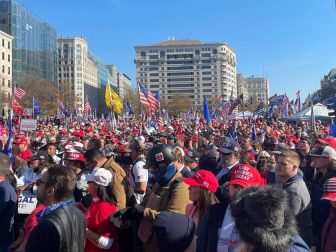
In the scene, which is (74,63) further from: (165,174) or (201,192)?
(201,192)

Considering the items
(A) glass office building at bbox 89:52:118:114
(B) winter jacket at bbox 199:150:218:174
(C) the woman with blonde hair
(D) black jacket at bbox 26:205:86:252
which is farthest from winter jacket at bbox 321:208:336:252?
(A) glass office building at bbox 89:52:118:114

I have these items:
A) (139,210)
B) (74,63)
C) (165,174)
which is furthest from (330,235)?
(74,63)

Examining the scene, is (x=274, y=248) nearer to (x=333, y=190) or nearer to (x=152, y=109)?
(x=333, y=190)

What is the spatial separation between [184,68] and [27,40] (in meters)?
91.8

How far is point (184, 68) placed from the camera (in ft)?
562

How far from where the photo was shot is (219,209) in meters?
3.22

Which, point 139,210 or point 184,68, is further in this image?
point 184,68

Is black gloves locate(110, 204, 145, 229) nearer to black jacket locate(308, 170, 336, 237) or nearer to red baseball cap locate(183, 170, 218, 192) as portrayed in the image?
red baseball cap locate(183, 170, 218, 192)

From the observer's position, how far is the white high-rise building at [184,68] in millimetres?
168750

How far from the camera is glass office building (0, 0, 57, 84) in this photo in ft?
268

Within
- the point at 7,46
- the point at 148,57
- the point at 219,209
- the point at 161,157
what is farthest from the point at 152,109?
the point at 148,57

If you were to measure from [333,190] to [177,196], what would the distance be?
4.84 feet

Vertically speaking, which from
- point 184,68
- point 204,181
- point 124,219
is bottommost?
point 124,219

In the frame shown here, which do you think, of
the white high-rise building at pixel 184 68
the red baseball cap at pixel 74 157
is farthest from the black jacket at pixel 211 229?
the white high-rise building at pixel 184 68
